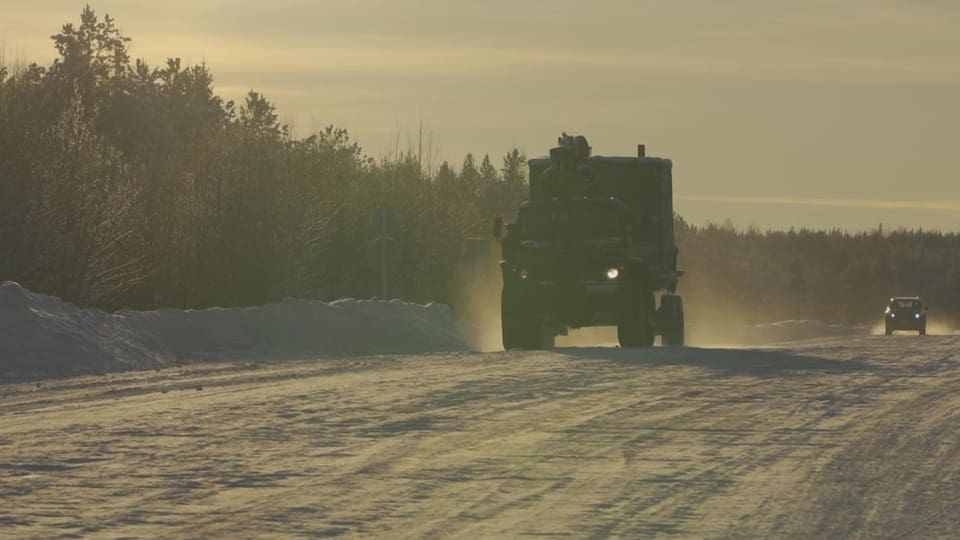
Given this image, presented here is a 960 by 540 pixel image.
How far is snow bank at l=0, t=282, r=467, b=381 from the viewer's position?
86.6 feet

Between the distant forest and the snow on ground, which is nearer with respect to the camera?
the snow on ground

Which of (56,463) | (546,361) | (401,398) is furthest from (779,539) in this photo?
(546,361)

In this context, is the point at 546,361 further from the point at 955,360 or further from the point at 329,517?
the point at 329,517

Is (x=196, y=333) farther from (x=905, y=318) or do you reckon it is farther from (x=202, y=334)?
(x=905, y=318)

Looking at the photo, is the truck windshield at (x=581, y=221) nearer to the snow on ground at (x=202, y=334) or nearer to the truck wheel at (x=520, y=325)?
the truck wheel at (x=520, y=325)

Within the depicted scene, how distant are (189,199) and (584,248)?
1488 centimetres

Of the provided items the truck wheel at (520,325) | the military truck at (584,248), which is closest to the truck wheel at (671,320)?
the military truck at (584,248)

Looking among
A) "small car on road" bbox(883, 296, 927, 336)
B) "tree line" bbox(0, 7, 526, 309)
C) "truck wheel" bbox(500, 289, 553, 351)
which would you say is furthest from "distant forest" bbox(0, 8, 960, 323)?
"small car on road" bbox(883, 296, 927, 336)

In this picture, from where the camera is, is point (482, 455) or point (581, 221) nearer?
point (482, 455)

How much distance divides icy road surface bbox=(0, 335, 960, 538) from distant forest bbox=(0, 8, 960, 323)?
36.1 ft

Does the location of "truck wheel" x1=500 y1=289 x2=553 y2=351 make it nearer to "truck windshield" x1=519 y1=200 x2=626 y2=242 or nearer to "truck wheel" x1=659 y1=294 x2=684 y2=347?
"truck windshield" x1=519 y1=200 x2=626 y2=242

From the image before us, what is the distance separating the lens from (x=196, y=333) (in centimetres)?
3269

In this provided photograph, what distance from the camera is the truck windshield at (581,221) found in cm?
3284

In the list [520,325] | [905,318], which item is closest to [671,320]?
[520,325]
